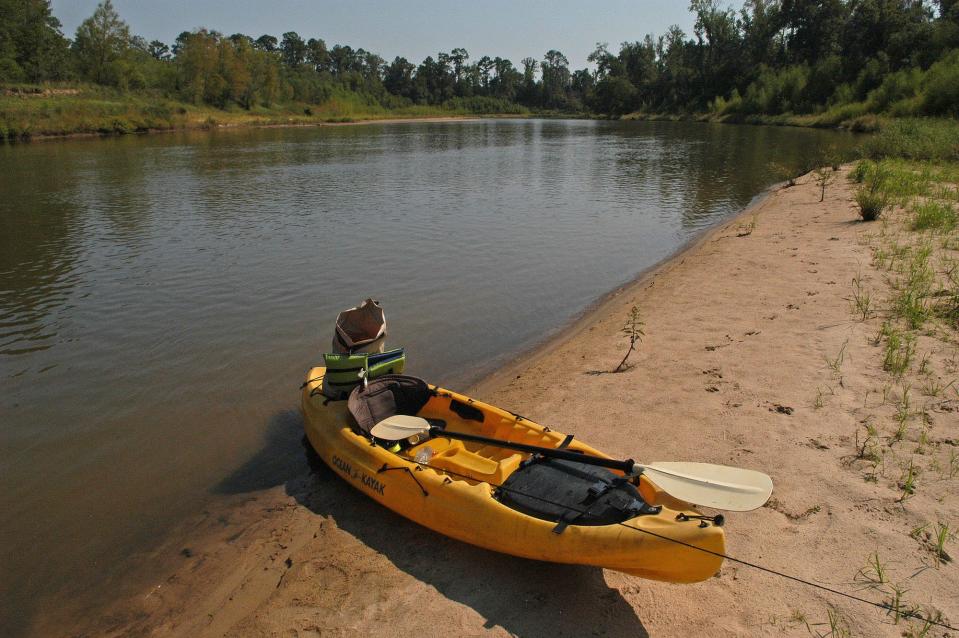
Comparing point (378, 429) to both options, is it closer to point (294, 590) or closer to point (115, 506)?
point (294, 590)

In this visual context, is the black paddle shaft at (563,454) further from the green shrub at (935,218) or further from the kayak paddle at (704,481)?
the green shrub at (935,218)

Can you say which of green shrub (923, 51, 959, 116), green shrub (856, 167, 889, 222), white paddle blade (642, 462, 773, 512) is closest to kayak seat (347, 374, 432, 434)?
white paddle blade (642, 462, 773, 512)

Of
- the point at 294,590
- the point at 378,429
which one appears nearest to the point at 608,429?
the point at 378,429

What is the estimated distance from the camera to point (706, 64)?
86375 millimetres

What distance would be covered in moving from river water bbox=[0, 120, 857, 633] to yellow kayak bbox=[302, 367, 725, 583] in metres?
1.13

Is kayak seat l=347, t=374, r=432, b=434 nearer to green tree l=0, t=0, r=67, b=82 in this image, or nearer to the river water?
the river water

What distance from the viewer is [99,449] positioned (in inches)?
263

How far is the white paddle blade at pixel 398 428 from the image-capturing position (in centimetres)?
541

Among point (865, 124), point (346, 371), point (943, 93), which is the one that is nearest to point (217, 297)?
point (346, 371)

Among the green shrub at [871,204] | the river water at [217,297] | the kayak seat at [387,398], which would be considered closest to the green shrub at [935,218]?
the green shrub at [871,204]

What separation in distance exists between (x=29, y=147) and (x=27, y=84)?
2620cm

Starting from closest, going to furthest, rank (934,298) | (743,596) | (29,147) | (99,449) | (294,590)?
1. (743,596)
2. (294,590)
3. (99,449)
4. (934,298)
5. (29,147)

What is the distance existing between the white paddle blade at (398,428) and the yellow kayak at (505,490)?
0.45 feet

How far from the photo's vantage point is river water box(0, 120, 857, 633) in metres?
5.97
